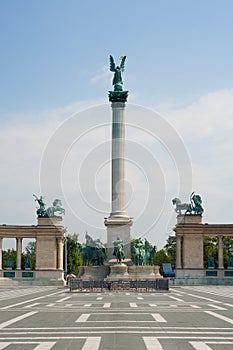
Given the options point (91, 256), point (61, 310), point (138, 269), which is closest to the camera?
point (61, 310)

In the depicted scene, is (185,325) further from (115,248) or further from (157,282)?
(115,248)

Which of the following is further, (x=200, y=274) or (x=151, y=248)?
(x=200, y=274)

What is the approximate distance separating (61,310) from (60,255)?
70.8m

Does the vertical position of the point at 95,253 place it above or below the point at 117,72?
below

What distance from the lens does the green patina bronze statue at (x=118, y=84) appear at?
268ft

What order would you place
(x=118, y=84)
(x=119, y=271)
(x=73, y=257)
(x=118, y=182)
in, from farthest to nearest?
(x=73, y=257) → (x=118, y=84) → (x=118, y=182) → (x=119, y=271)

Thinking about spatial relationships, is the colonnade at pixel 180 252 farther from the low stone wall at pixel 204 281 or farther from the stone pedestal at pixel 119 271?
the stone pedestal at pixel 119 271

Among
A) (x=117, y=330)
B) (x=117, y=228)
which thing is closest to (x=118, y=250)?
(x=117, y=228)

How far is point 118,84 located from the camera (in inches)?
3278

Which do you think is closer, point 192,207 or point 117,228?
point 117,228

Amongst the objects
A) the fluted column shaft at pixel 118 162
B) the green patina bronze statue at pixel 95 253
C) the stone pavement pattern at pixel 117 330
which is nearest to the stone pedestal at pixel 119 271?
the green patina bronze statue at pixel 95 253

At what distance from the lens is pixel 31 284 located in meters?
89.6

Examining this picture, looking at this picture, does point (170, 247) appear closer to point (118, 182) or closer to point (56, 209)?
point (56, 209)

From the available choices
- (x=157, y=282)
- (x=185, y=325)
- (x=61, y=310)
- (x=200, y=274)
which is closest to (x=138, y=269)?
(x=157, y=282)
